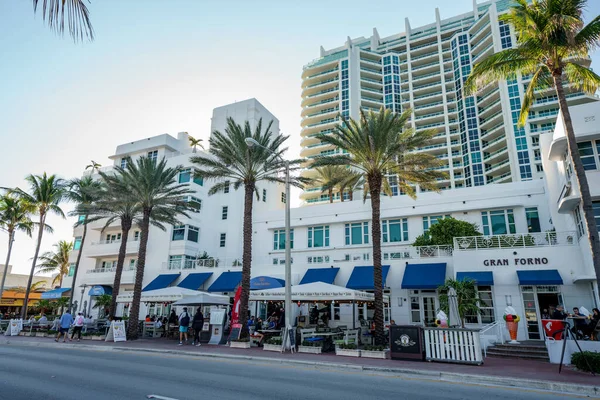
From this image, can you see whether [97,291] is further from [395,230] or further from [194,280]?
[395,230]

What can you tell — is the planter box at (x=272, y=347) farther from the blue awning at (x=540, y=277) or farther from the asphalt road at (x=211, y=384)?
the blue awning at (x=540, y=277)

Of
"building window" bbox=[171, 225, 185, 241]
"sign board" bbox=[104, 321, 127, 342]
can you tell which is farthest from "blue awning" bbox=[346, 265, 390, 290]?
"building window" bbox=[171, 225, 185, 241]

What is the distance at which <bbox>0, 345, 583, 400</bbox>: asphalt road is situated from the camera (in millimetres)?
8031

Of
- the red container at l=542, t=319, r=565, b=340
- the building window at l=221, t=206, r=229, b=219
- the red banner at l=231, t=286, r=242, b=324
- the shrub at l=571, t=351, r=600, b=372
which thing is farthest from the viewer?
the building window at l=221, t=206, r=229, b=219

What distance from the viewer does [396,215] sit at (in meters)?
31.9

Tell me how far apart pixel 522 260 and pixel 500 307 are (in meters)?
2.93

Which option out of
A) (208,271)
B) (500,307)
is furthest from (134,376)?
(208,271)

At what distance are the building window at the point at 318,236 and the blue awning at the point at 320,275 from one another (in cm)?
496

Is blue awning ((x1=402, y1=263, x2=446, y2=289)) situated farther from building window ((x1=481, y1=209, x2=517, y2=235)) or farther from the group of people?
the group of people

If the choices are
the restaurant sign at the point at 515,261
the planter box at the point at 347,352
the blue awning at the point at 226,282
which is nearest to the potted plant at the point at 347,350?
the planter box at the point at 347,352

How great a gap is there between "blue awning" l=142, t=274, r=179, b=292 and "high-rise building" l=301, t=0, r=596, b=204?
35795 mm

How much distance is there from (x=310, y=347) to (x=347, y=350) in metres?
1.82

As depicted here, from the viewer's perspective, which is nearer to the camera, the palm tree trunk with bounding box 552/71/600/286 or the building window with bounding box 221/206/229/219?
the palm tree trunk with bounding box 552/71/600/286

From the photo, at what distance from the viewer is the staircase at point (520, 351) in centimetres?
1586
